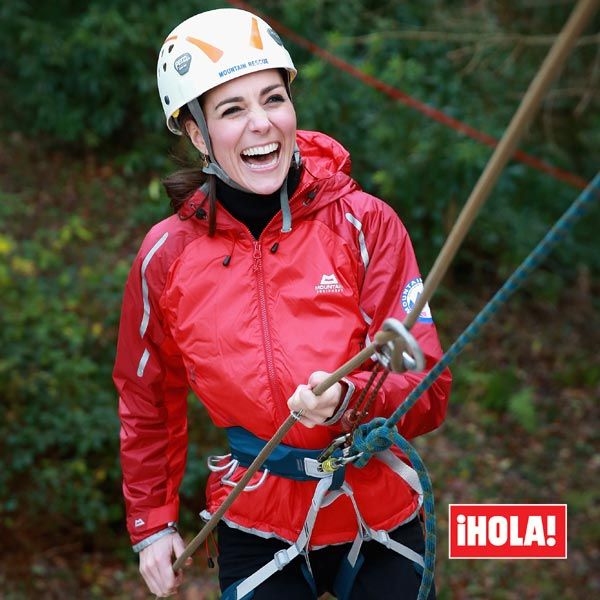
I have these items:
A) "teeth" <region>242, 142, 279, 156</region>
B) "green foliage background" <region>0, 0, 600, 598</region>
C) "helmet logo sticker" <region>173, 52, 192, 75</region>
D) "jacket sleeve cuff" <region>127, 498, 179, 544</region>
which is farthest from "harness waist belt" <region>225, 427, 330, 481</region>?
"green foliage background" <region>0, 0, 600, 598</region>

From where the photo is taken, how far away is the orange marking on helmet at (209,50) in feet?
8.26

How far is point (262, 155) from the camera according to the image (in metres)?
2.56

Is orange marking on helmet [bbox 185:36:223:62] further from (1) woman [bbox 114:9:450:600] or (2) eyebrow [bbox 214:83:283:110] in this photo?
(2) eyebrow [bbox 214:83:283:110]

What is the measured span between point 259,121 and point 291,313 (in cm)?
52

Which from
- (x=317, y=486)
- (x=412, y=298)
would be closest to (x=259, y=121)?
(x=412, y=298)

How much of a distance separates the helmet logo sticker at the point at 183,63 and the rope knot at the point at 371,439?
111 centimetres

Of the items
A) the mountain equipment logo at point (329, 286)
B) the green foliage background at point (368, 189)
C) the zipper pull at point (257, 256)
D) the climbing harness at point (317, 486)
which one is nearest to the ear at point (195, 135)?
the zipper pull at point (257, 256)

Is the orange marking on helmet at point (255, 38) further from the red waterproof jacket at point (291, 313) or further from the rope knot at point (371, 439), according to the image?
the rope knot at point (371, 439)

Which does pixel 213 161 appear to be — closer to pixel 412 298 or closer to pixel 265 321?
pixel 265 321

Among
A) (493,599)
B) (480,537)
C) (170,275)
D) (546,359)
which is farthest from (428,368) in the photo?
(546,359)

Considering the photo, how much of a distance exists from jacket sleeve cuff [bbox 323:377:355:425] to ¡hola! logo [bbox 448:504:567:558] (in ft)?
3.29

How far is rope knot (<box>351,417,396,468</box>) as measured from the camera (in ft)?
7.52

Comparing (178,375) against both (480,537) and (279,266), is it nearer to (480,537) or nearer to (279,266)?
(279,266)

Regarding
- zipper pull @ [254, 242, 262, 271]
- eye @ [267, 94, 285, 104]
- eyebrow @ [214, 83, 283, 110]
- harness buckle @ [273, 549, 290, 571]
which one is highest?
eyebrow @ [214, 83, 283, 110]
